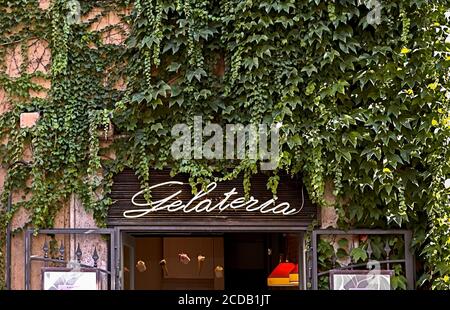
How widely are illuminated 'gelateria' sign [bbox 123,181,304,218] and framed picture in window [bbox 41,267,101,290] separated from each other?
56cm

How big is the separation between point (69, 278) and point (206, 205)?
1224 millimetres

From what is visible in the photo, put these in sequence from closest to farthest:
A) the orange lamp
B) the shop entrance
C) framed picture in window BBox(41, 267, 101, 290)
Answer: framed picture in window BBox(41, 267, 101, 290) < the orange lamp < the shop entrance

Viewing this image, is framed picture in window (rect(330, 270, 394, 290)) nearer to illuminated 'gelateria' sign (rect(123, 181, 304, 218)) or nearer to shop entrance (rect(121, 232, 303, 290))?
illuminated 'gelateria' sign (rect(123, 181, 304, 218))

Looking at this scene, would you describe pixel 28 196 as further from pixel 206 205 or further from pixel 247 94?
pixel 247 94

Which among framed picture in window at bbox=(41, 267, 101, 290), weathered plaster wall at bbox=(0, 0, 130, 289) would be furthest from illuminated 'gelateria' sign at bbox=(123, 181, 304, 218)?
framed picture in window at bbox=(41, 267, 101, 290)

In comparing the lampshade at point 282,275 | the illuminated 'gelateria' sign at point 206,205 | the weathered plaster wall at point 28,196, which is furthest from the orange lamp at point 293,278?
the weathered plaster wall at point 28,196

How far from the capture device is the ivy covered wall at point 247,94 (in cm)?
592

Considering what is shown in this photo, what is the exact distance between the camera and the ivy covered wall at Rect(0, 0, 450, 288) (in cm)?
592

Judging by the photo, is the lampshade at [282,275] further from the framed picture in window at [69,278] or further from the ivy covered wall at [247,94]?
the framed picture in window at [69,278]

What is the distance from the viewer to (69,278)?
587cm

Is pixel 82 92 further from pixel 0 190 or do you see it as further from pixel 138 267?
pixel 138 267

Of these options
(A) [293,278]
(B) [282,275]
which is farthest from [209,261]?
(A) [293,278]

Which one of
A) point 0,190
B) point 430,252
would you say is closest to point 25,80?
point 0,190

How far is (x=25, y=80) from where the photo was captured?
242 inches
